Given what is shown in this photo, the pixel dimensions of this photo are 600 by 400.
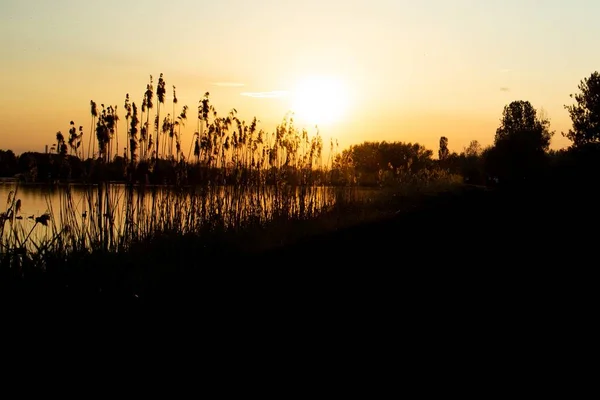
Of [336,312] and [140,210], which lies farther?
[140,210]

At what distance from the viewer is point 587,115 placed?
152 ft

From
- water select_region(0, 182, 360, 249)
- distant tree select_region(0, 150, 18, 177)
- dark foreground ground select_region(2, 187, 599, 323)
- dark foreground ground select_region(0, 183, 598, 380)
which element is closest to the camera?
dark foreground ground select_region(0, 183, 598, 380)

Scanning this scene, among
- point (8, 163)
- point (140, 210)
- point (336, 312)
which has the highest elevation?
point (8, 163)

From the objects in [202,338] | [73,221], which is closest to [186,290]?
[202,338]

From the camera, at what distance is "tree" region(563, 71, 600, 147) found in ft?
148

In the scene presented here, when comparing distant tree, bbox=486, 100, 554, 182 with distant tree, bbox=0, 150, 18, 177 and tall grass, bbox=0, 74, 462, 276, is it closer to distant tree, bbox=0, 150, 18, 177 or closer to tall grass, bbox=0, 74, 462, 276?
tall grass, bbox=0, 74, 462, 276

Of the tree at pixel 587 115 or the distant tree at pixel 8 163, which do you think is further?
the tree at pixel 587 115

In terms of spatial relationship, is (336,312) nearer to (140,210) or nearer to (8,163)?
(140,210)

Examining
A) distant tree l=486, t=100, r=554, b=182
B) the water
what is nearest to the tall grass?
the water

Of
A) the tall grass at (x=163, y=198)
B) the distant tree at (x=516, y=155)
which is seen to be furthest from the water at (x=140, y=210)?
the distant tree at (x=516, y=155)

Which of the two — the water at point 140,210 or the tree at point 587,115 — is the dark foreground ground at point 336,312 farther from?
the tree at point 587,115

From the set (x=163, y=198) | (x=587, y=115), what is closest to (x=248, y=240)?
(x=163, y=198)

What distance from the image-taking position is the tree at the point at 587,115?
45.2 m

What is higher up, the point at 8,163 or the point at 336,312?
the point at 8,163
